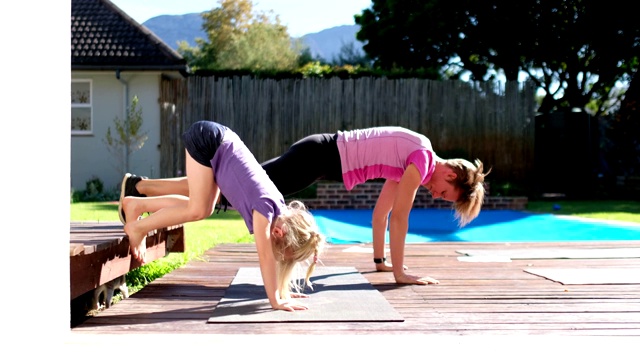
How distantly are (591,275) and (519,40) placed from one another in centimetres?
1380

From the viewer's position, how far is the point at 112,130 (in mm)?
12156

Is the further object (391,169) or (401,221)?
(391,169)

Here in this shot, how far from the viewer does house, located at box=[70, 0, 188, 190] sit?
11969 millimetres

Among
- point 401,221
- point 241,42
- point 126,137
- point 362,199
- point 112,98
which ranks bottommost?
point 362,199

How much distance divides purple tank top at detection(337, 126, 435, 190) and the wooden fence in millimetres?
8000

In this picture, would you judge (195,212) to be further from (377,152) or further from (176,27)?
(176,27)

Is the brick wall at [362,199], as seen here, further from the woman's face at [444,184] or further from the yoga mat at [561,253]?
the woman's face at [444,184]

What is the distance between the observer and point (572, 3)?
53.5ft

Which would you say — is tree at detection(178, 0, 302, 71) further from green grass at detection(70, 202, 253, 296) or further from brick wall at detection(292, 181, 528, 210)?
green grass at detection(70, 202, 253, 296)

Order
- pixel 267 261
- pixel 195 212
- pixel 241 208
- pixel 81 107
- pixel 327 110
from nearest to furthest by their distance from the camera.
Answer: pixel 267 261
pixel 241 208
pixel 195 212
pixel 327 110
pixel 81 107

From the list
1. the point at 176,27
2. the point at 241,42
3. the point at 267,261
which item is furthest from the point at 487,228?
the point at 176,27

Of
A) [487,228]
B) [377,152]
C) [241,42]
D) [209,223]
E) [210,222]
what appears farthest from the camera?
[241,42]

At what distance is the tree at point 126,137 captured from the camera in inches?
457

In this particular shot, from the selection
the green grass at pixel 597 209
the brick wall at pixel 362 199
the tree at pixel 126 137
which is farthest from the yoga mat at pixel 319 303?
the tree at pixel 126 137
